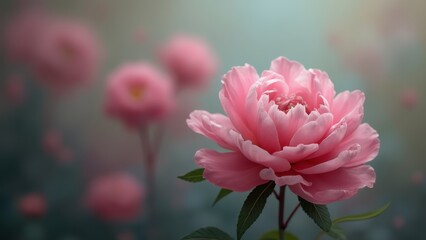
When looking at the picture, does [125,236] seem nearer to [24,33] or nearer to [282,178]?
[24,33]

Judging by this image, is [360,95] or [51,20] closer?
[360,95]

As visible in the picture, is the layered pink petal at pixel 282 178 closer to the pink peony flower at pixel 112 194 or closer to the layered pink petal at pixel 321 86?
the layered pink petal at pixel 321 86

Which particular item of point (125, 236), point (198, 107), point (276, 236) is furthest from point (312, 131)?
point (125, 236)

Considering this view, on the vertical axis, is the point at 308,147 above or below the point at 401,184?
above

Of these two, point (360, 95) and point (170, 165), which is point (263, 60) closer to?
point (170, 165)

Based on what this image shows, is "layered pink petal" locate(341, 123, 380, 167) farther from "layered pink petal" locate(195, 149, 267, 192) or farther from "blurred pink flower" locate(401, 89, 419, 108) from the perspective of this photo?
"blurred pink flower" locate(401, 89, 419, 108)

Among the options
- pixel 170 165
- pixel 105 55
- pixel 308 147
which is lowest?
pixel 170 165

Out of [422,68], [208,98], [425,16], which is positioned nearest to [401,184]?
[422,68]
